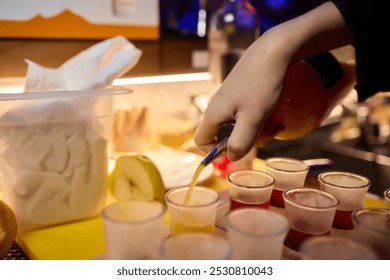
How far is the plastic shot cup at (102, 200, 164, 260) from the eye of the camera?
1.66ft

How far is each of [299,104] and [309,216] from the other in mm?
274

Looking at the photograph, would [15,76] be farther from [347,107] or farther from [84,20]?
[347,107]

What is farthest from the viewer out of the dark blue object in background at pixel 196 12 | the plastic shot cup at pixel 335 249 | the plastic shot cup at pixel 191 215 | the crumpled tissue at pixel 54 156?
the dark blue object in background at pixel 196 12

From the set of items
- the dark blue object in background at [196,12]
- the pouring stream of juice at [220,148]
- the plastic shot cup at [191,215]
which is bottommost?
the plastic shot cup at [191,215]

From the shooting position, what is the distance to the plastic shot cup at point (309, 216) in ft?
2.03

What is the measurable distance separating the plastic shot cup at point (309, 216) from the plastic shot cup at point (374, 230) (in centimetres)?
5

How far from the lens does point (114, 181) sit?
87 centimetres

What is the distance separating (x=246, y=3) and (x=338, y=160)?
2.61 feet

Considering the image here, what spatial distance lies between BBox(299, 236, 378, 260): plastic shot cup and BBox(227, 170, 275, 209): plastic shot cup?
23cm

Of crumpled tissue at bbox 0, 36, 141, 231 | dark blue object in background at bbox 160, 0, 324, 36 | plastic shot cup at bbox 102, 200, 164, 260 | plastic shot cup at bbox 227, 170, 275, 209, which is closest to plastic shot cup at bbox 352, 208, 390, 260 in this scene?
plastic shot cup at bbox 227, 170, 275, 209

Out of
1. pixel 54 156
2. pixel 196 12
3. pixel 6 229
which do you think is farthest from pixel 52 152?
pixel 196 12

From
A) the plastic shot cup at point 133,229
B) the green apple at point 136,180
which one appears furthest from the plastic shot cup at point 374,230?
the green apple at point 136,180

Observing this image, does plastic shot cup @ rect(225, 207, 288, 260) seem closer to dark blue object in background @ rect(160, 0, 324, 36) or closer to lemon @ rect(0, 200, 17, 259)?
lemon @ rect(0, 200, 17, 259)

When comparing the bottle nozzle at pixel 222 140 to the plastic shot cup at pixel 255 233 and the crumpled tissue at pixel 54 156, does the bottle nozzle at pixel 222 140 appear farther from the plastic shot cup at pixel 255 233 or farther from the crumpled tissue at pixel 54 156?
the crumpled tissue at pixel 54 156
